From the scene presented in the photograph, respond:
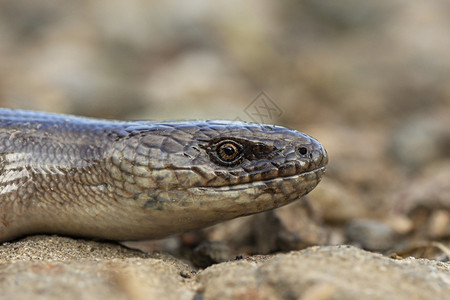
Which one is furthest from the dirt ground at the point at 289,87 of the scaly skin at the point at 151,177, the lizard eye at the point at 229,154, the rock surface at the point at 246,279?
the lizard eye at the point at 229,154

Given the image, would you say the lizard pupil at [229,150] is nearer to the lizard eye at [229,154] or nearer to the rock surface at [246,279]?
the lizard eye at [229,154]

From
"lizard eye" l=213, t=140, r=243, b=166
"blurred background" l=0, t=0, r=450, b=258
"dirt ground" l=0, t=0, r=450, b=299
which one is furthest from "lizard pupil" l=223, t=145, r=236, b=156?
"blurred background" l=0, t=0, r=450, b=258

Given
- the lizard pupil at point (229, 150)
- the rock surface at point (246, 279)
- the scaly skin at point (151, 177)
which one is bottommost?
the rock surface at point (246, 279)

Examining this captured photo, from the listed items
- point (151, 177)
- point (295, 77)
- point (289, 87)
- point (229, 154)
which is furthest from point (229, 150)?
point (295, 77)

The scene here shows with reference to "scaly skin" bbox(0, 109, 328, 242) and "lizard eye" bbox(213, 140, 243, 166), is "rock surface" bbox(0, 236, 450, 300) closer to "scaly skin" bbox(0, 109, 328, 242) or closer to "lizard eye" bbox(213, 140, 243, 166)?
"scaly skin" bbox(0, 109, 328, 242)

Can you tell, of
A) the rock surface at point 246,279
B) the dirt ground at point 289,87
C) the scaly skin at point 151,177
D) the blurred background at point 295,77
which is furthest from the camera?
the blurred background at point 295,77

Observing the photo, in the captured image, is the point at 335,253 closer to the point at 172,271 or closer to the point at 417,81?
the point at 172,271

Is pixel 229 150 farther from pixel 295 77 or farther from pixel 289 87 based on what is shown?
pixel 295 77
